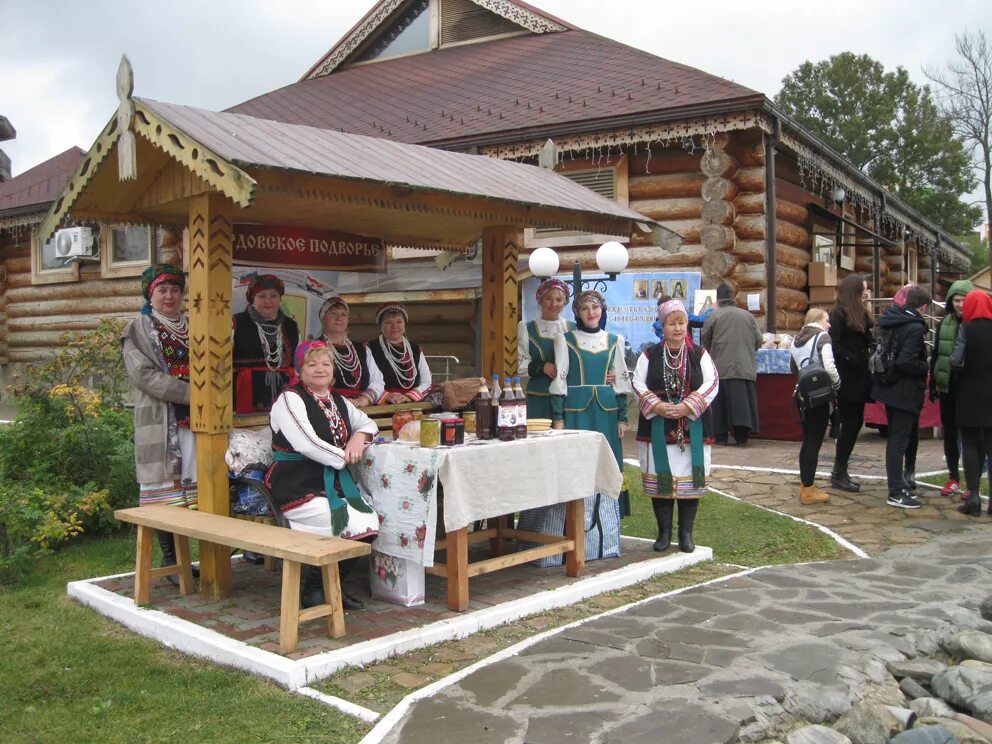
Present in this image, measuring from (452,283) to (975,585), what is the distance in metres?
8.33

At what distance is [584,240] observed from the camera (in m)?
13.4

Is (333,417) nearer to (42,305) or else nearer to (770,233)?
(770,233)

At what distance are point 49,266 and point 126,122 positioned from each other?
1582 centimetres

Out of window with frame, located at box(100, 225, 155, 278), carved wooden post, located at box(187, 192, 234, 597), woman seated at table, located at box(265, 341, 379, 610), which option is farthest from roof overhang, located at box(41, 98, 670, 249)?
window with frame, located at box(100, 225, 155, 278)

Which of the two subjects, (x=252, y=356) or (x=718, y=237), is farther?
(x=718, y=237)

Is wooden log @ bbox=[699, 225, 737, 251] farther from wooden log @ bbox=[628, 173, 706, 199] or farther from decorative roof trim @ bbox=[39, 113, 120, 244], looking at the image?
decorative roof trim @ bbox=[39, 113, 120, 244]

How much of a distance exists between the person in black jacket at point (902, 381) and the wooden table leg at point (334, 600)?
5.27 metres

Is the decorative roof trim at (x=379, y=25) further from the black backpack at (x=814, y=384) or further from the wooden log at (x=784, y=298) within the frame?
the black backpack at (x=814, y=384)

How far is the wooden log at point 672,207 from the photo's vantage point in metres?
12.7

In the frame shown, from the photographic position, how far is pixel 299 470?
5258mm

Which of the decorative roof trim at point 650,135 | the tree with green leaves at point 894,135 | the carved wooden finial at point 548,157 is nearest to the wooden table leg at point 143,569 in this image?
the carved wooden finial at point 548,157

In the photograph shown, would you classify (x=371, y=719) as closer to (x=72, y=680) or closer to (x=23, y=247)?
(x=72, y=680)

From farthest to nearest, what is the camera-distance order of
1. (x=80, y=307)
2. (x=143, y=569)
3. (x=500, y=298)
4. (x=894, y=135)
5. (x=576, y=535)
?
1. (x=894, y=135)
2. (x=80, y=307)
3. (x=500, y=298)
4. (x=576, y=535)
5. (x=143, y=569)

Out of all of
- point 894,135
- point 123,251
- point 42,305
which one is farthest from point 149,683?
point 894,135
